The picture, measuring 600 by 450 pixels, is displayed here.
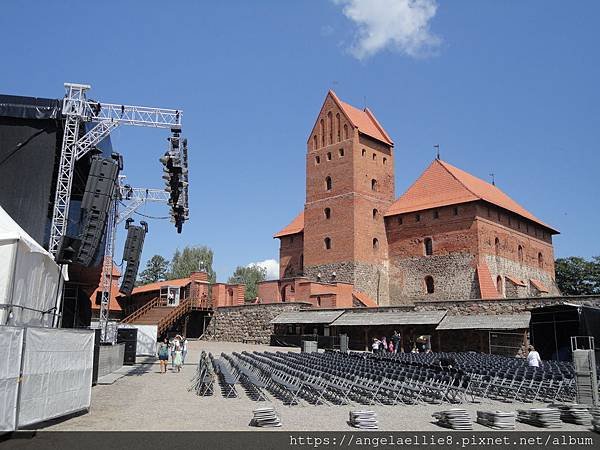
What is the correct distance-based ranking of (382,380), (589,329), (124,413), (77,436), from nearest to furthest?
1. (77,436)
2. (124,413)
3. (382,380)
4. (589,329)

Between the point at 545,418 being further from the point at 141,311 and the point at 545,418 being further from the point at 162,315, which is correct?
the point at 141,311

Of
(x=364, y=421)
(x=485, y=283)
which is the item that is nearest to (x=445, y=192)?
(x=485, y=283)

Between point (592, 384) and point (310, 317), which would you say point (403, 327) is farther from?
point (592, 384)

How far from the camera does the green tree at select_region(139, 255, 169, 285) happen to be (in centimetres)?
7475

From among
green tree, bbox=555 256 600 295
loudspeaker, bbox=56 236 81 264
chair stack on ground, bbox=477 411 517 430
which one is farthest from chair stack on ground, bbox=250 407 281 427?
green tree, bbox=555 256 600 295

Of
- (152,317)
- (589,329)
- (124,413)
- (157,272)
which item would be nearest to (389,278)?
(152,317)

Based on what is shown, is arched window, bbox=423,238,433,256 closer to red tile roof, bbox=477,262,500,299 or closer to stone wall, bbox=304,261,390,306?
stone wall, bbox=304,261,390,306

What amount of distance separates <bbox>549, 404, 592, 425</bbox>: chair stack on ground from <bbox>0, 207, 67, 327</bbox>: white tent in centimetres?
941

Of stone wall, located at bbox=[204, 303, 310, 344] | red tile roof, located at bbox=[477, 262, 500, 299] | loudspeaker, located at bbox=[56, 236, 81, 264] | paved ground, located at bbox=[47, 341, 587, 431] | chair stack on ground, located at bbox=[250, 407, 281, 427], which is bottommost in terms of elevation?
paved ground, located at bbox=[47, 341, 587, 431]

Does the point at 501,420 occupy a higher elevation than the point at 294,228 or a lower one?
lower

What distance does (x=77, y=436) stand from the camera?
6.99 m

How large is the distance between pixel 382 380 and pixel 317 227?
2896 centimetres

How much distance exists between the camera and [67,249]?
42.0 feet

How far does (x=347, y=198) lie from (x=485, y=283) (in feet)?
36.9
